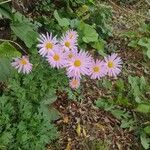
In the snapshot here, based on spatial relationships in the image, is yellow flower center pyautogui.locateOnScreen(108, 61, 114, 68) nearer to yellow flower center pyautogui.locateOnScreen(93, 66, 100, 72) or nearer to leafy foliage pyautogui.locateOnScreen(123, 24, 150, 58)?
yellow flower center pyautogui.locateOnScreen(93, 66, 100, 72)

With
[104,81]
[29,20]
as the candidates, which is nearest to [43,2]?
[29,20]

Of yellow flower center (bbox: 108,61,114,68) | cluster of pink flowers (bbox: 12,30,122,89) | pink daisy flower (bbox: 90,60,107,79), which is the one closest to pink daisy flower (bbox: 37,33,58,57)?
cluster of pink flowers (bbox: 12,30,122,89)

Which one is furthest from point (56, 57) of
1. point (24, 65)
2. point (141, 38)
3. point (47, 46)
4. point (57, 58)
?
point (141, 38)

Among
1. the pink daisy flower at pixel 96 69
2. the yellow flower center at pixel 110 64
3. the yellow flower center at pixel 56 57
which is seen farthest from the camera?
the yellow flower center at pixel 110 64

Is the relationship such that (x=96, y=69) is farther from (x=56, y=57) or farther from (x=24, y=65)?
(x=24, y=65)

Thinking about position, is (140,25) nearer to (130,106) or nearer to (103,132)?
(130,106)

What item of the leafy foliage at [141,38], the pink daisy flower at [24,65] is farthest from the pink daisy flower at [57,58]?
the leafy foliage at [141,38]

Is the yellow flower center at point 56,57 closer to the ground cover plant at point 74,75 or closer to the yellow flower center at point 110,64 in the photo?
the ground cover plant at point 74,75
